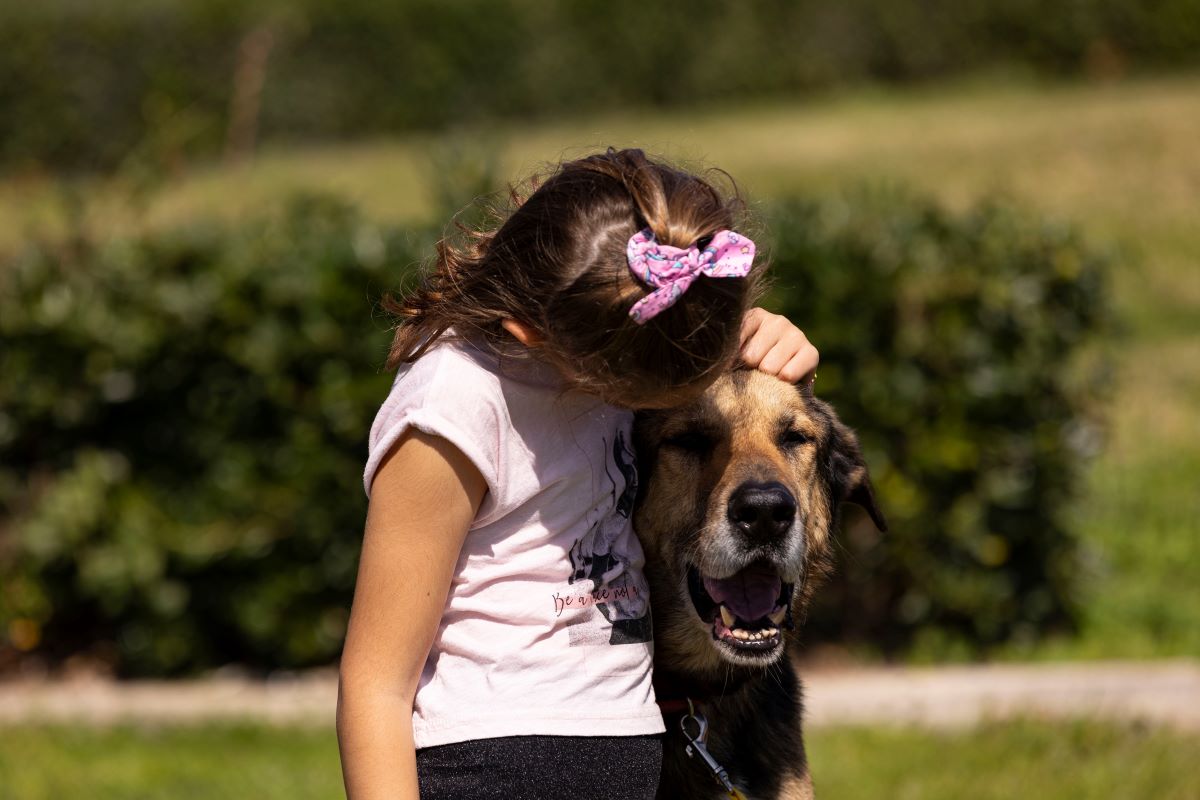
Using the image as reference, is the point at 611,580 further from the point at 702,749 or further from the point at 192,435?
the point at 192,435

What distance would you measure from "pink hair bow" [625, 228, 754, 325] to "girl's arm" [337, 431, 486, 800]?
0.43m

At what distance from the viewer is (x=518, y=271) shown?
2592mm

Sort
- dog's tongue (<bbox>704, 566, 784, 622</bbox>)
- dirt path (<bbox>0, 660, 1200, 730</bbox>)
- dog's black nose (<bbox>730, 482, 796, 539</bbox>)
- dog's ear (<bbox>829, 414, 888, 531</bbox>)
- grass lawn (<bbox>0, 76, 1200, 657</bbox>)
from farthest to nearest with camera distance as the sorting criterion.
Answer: grass lawn (<bbox>0, 76, 1200, 657</bbox>) → dirt path (<bbox>0, 660, 1200, 730</bbox>) → dog's ear (<bbox>829, 414, 888, 531</bbox>) → dog's tongue (<bbox>704, 566, 784, 622</bbox>) → dog's black nose (<bbox>730, 482, 796, 539</bbox>)

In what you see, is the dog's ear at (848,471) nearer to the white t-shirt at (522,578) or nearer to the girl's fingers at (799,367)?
the girl's fingers at (799,367)

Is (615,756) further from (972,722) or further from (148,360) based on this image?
(148,360)

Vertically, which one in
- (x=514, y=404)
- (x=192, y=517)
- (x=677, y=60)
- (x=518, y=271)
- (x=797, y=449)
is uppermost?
(x=677, y=60)

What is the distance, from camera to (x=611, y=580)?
2682mm

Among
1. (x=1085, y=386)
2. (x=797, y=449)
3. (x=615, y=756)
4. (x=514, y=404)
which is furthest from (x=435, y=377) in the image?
(x=1085, y=386)

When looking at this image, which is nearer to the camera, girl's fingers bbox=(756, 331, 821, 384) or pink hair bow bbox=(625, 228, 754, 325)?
pink hair bow bbox=(625, 228, 754, 325)

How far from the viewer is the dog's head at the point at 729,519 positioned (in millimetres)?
2830

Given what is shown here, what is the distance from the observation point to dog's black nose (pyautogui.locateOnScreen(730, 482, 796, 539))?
2805 mm

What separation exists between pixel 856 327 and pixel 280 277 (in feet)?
8.34

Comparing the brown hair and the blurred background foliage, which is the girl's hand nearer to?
the brown hair

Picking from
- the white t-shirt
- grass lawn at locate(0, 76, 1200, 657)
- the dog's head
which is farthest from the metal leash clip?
grass lawn at locate(0, 76, 1200, 657)
